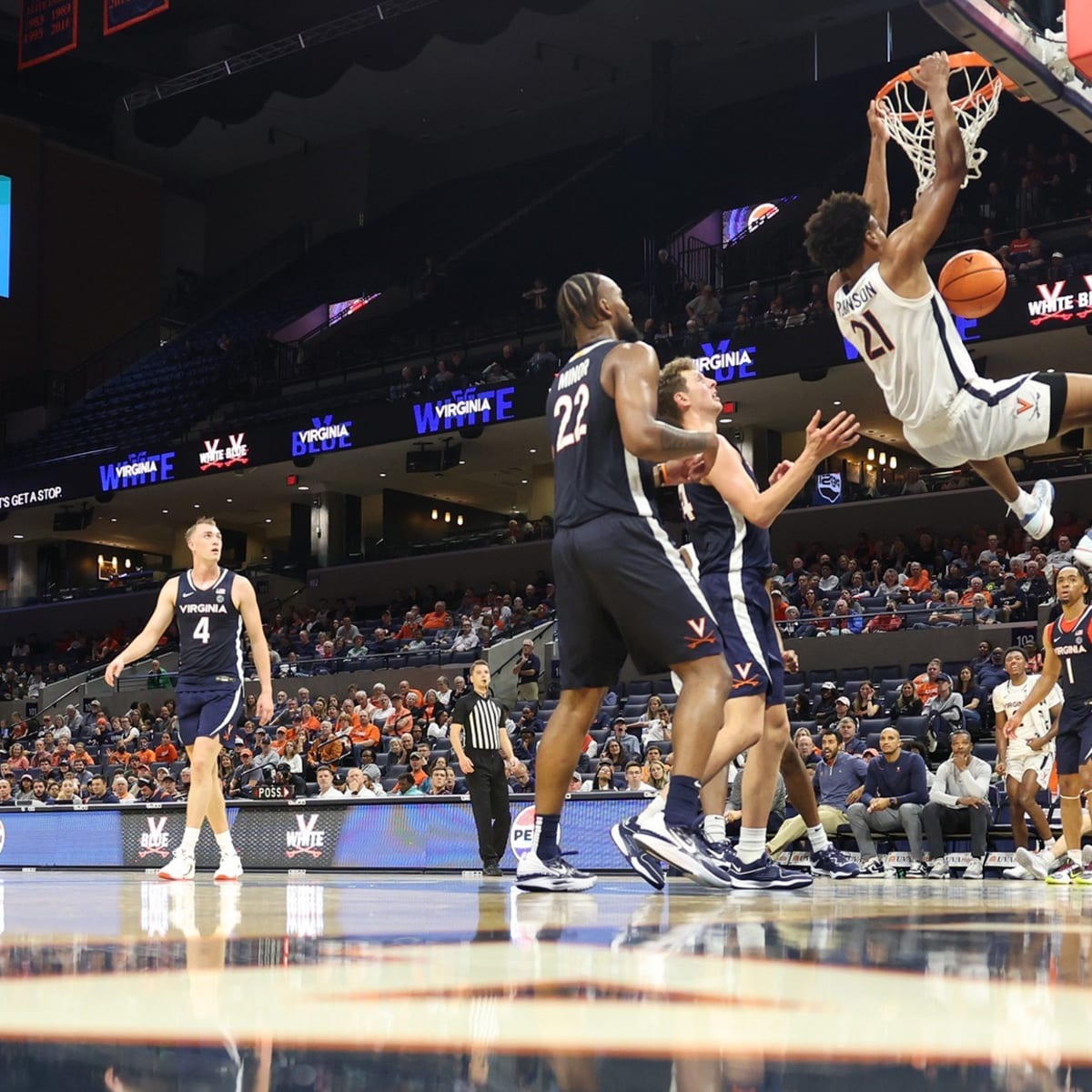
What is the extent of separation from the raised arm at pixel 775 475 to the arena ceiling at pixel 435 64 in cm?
2416

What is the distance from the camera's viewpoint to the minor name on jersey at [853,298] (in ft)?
17.5

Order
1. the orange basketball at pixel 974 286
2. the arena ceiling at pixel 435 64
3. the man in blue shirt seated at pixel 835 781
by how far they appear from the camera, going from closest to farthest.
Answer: the orange basketball at pixel 974 286, the man in blue shirt seated at pixel 835 781, the arena ceiling at pixel 435 64

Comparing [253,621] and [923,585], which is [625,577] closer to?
[253,621]

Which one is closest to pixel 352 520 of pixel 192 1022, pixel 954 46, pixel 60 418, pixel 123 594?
pixel 123 594

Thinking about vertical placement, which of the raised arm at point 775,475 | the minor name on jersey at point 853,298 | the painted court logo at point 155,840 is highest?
the minor name on jersey at point 853,298

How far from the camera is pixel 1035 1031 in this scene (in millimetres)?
1779

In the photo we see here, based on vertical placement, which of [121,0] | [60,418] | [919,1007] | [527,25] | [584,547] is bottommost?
[919,1007]

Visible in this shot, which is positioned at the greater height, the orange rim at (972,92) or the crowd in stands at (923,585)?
the orange rim at (972,92)

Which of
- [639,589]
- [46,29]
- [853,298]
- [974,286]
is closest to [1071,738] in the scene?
[974,286]

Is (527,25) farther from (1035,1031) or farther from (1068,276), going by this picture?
(1035,1031)

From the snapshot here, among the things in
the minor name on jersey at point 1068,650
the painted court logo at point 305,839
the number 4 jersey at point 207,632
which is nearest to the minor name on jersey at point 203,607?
the number 4 jersey at point 207,632

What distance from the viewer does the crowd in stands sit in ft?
59.6

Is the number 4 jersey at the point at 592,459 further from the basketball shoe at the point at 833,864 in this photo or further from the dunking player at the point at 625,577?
the basketball shoe at the point at 833,864

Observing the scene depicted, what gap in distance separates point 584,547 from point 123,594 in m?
30.6
